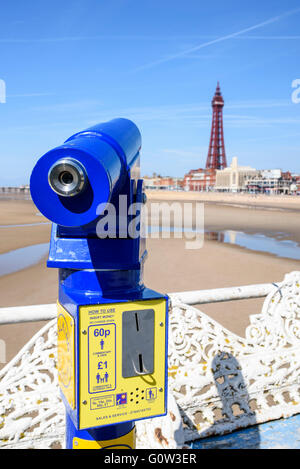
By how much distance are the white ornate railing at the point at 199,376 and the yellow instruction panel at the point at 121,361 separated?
60 cm

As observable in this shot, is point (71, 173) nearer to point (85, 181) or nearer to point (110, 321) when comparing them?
point (85, 181)

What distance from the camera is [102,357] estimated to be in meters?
1.35

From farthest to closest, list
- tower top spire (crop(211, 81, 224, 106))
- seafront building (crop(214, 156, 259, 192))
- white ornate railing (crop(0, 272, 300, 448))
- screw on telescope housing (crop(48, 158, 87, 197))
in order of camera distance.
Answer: tower top spire (crop(211, 81, 224, 106))
seafront building (crop(214, 156, 259, 192))
white ornate railing (crop(0, 272, 300, 448))
screw on telescope housing (crop(48, 158, 87, 197))

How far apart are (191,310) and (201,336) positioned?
18 centimetres

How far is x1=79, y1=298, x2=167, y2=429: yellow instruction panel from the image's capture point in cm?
133

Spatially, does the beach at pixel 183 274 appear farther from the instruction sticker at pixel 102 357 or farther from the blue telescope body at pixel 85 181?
the blue telescope body at pixel 85 181

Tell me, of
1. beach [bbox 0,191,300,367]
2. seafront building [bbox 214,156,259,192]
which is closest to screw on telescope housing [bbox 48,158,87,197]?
beach [bbox 0,191,300,367]


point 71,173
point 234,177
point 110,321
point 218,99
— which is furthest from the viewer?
point 218,99

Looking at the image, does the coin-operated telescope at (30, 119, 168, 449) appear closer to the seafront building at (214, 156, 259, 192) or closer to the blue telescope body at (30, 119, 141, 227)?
the blue telescope body at (30, 119, 141, 227)

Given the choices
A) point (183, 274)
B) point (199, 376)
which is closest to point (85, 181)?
point (199, 376)

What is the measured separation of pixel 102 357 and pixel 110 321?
129 mm
